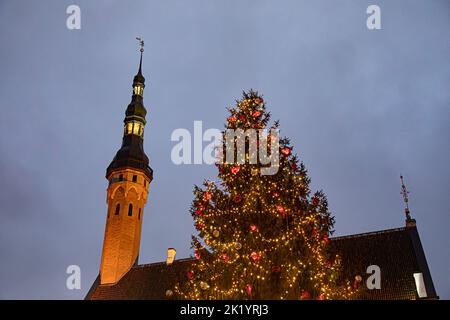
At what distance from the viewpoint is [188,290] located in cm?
1463

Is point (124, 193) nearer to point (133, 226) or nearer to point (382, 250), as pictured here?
point (133, 226)

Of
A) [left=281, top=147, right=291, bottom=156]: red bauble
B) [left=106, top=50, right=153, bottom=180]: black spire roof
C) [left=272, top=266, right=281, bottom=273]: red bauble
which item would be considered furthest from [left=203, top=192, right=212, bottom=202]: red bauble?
[left=106, top=50, right=153, bottom=180]: black spire roof

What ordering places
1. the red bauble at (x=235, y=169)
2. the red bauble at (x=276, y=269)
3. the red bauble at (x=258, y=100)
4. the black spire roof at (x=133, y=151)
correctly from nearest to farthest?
the red bauble at (x=276, y=269) < the red bauble at (x=235, y=169) < the red bauble at (x=258, y=100) < the black spire roof at (x=133, y=151)

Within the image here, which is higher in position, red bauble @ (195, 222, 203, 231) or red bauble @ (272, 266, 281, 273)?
red bauble @ (195, 222, 203, 231)

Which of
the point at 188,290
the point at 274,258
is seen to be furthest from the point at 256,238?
the point at 188,290

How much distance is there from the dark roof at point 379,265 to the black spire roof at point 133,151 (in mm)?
11210

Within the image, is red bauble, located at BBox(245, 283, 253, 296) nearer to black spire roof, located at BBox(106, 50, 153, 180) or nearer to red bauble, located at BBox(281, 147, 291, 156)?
red bauble, located at BBox(281, 147, 291, 156)

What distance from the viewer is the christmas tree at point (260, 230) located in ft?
43.2

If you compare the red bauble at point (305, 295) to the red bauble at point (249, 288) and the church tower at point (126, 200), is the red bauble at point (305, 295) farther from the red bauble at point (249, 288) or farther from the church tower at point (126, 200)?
the church tower at point (126, 200)

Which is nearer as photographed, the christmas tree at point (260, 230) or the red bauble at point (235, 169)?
the christmas tree at point (260, 230)

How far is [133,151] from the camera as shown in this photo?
40594mm

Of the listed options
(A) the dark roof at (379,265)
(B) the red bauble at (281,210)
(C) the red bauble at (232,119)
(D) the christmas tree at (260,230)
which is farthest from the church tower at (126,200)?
(B) the red bauble at (281,210)

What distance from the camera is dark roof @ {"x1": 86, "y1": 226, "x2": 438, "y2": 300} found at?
23.1 meters

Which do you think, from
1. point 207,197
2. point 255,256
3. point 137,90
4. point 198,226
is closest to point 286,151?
point 207,197
